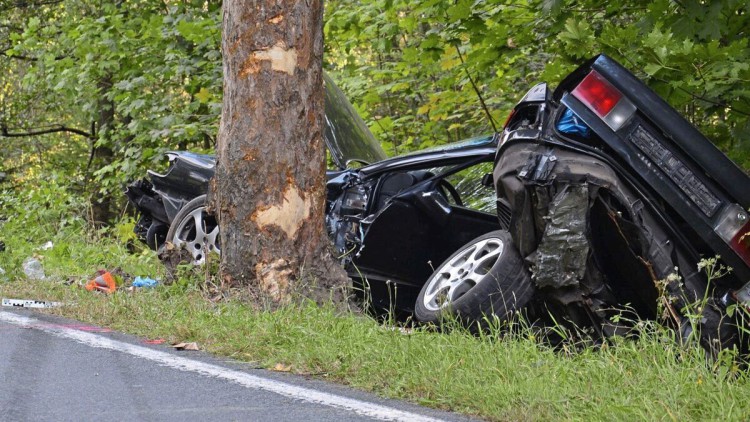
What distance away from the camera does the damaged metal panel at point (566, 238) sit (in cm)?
532

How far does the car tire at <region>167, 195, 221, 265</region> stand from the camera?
8.18m

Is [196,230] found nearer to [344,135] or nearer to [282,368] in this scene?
[344,135]

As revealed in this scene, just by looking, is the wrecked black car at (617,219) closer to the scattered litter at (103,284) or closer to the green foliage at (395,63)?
the green foliage at (395,63)

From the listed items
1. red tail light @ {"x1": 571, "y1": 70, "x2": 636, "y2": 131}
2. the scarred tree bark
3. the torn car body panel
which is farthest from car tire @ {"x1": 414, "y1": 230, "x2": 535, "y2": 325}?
red tail light @ {"x1": 571, "y1": 70, "x2": 636, "y2": 131}

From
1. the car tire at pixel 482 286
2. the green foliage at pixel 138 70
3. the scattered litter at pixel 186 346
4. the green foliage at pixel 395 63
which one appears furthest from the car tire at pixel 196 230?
the green foliage at pixel 138 70

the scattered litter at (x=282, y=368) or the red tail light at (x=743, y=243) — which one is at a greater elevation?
the red tail light at (x=743, y=243)

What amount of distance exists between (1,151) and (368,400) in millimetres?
20194

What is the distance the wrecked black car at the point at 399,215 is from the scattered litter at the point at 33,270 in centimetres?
128

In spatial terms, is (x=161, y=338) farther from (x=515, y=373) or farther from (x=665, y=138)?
(x=665, y=138)

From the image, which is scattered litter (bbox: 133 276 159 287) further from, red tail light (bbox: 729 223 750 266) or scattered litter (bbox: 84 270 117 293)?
red tail light (bbox: 729 223 750 266)

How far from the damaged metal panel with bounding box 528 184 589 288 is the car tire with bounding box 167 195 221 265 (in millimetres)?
3519

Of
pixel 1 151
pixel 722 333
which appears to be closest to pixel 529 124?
pixel 722 333

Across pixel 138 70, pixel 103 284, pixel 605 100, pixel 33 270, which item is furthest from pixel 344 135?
pixel 138 70

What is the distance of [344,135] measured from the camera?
28.2 ft
